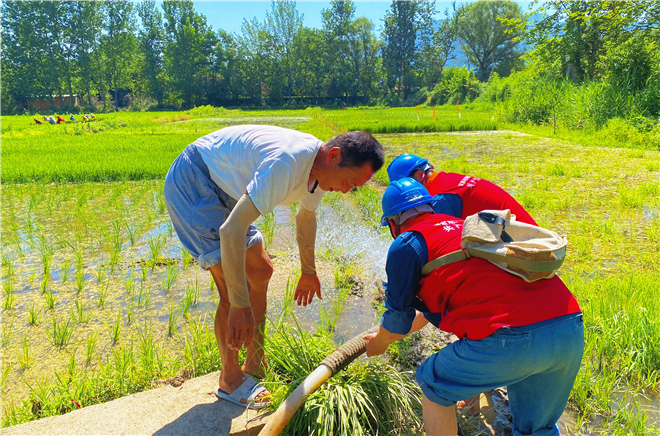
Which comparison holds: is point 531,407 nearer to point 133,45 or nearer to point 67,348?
point 67,348

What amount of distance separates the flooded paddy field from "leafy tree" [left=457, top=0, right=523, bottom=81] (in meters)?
48.3

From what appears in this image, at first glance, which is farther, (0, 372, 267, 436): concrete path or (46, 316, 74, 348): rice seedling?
(46, 316, 74, 348): rice seedling

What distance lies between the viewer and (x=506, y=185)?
6.58 m

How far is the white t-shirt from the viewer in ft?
5.13

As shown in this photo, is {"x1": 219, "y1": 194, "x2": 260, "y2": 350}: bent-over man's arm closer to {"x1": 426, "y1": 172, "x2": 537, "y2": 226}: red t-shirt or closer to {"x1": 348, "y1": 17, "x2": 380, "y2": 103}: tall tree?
{"x1": 426, "y1": 172, "x2": 537, "y2": 226}: red t-shirt

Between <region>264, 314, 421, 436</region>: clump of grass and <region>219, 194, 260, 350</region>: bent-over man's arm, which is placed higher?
<region>219, 194, 260, 350</region>: bent-over man's arm

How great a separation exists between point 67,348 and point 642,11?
14.8 meters

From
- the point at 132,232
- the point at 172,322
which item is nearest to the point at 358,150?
the point at 172,322

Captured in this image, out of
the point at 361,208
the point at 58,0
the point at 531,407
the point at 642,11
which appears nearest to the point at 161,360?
the point at 531,407

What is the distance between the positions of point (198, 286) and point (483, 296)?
9.36 ft

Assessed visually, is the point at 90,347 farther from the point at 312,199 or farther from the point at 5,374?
the point at 312,199

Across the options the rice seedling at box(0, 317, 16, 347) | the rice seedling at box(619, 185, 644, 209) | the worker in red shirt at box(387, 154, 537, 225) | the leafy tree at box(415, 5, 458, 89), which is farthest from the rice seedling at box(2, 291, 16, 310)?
the leafy tree at box(415, 5, 458, 89)

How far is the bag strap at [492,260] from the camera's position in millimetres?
1236

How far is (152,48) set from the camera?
48875 mm
